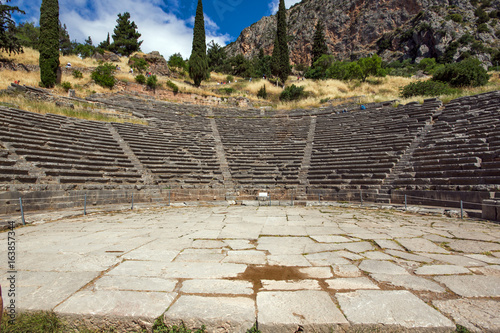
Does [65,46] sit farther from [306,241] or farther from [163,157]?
[306,241]

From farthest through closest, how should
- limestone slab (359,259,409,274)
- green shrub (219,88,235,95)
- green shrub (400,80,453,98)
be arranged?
1. green shrub (219,88,235,95)
2. green shrub (400,80,453,98)
3. limestone slab (359,259,409,274)

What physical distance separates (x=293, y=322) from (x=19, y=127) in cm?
1292

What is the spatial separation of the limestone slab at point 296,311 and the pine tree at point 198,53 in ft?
95.1

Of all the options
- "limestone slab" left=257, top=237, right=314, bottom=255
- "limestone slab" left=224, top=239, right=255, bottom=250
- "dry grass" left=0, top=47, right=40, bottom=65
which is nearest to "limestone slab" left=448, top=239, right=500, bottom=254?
"limestone slab" left=257, top=237, right=314, bottom=255

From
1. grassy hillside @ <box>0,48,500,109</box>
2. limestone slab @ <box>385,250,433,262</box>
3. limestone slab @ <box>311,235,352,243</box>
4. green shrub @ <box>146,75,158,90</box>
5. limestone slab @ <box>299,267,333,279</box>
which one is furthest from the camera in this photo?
green shrub @ <box>146,75,158,90</box>

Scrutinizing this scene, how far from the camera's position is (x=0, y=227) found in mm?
4898

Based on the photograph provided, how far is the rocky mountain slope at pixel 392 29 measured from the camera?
44781mm

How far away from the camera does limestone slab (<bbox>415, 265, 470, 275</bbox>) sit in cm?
248

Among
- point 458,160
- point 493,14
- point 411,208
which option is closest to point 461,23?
point 493,14

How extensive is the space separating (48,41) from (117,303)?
24.7 meters

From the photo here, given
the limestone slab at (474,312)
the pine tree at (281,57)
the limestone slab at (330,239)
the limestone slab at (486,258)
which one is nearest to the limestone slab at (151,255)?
the limestone slab at (330,239)

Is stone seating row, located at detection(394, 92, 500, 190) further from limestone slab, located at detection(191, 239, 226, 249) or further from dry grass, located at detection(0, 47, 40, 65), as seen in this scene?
dry grass, located at detection(0, 47, 40, 65)

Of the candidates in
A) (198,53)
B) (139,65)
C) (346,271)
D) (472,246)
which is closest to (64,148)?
(346,271)

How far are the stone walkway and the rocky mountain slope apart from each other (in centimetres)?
5529
